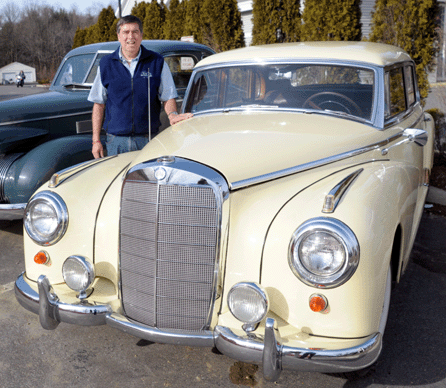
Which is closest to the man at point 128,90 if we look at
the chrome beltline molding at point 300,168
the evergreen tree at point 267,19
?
the chrome beltline molding at point 300,168

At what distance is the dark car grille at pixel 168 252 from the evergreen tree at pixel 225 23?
11.4 m

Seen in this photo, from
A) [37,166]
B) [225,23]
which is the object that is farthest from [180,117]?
[225,23]

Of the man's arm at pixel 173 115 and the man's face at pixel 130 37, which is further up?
the man's face at pixel 130 37

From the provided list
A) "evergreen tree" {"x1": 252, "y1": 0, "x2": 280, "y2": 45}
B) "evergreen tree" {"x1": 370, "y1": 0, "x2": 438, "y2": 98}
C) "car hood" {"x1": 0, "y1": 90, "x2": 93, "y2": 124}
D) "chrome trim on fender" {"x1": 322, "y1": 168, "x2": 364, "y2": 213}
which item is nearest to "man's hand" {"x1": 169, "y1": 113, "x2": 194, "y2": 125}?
"chrome trim on fender" {"x1": 322, "y1": 168, "x2": 364, "y2": 213}

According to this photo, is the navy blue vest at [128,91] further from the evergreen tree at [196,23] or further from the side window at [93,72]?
the evergreen tree at [196,23]

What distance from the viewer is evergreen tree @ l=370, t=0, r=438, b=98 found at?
7121 mm

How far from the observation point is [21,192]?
407cm

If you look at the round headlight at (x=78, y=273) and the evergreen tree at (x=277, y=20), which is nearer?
the round headlight at (x=78, y=273)

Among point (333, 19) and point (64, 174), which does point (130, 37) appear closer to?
point (64, 174)

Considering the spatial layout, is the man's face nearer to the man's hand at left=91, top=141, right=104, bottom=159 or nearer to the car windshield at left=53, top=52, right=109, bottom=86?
the man's hand at left=91, top=141, right=104, bottom=159

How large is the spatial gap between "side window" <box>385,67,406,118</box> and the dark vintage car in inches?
106

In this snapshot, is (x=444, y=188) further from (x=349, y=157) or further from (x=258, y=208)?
(x=258, y=208)

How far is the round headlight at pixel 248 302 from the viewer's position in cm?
214

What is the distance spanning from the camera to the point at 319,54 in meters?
3.47
